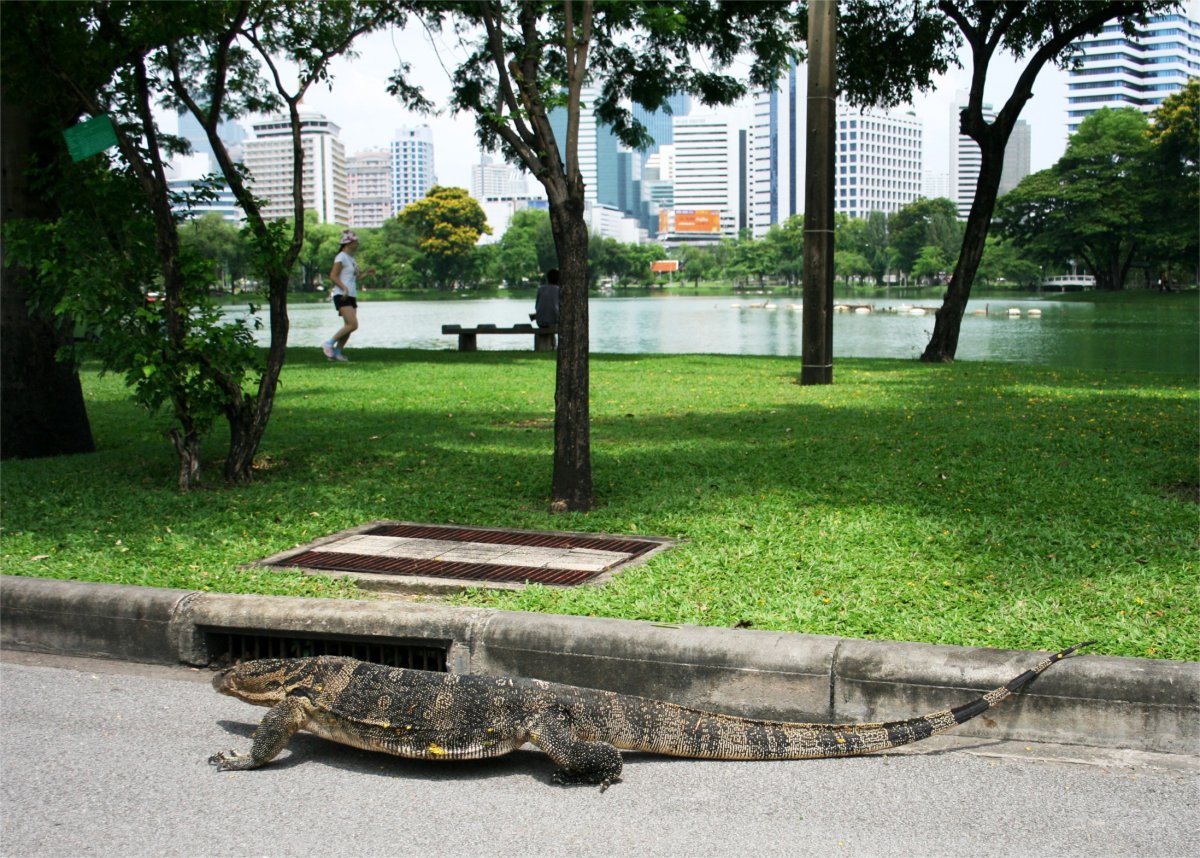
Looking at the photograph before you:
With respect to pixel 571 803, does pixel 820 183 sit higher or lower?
higher

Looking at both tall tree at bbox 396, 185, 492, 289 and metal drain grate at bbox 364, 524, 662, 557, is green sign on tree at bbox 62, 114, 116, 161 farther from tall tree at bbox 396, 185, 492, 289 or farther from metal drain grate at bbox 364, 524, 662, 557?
tall tree at bbox 396, 185, 492, 289

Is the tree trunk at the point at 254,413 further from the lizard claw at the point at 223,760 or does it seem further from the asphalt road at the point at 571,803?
the lizard claw at the point at 223,760

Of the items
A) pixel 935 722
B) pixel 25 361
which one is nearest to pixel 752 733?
pixel 935 722

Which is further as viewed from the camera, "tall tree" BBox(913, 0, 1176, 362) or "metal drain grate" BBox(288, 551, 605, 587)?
"tall tree" BBox(913, 0, 1176, 362)

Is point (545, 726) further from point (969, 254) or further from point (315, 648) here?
point (969, 254)

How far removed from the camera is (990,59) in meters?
18.6

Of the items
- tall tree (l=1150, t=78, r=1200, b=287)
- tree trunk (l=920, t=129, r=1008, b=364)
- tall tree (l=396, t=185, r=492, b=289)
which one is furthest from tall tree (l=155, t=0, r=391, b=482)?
tall tree (l=396, t=185, r=492, b=289)

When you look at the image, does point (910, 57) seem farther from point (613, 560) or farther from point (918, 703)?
point (918, 703)

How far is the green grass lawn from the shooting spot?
516 cm

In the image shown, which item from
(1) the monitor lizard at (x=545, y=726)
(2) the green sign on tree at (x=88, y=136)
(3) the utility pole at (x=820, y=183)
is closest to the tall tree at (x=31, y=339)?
(2) the green sign on tree at (x=88, y=136)

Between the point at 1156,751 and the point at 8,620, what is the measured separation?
198 inches

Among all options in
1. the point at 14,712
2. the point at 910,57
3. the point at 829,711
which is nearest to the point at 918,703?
the point at 829,711

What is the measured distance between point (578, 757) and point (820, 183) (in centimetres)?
1225

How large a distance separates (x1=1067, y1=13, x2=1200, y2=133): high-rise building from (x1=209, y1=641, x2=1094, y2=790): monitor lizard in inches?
2026
